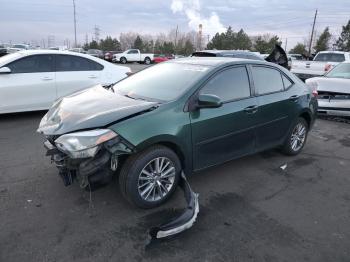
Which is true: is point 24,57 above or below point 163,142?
above

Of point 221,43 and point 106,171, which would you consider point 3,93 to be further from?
point 221,43

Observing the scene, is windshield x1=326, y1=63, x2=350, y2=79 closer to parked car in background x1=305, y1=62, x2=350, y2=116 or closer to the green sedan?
parked car in background x1=305, y1=62, x2=350, y2=116

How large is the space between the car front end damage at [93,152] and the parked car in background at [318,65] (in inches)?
511

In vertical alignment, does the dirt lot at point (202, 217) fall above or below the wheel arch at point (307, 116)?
below

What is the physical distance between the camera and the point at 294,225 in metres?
3.36

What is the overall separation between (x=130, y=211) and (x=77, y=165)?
0.79m

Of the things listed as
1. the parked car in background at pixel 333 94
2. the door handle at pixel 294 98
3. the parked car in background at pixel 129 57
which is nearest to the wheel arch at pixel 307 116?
the door handle at pixel 294 98

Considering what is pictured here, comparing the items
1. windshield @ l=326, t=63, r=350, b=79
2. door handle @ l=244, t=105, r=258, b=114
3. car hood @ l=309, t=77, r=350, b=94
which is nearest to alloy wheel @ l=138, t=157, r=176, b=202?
door handle @ l=244, t=105, r=258, b=114

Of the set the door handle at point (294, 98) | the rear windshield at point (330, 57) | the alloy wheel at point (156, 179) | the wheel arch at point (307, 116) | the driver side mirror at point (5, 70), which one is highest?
the rear windshield at point (330, 57)

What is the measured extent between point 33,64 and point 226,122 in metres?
4.86

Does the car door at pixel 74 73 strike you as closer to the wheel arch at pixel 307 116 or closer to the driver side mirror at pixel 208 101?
the driver side mirror at pixel 208 101

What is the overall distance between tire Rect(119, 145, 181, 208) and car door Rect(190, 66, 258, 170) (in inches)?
13.8

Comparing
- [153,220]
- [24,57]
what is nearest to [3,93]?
[24,57]

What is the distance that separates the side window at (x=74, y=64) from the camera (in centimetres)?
721
